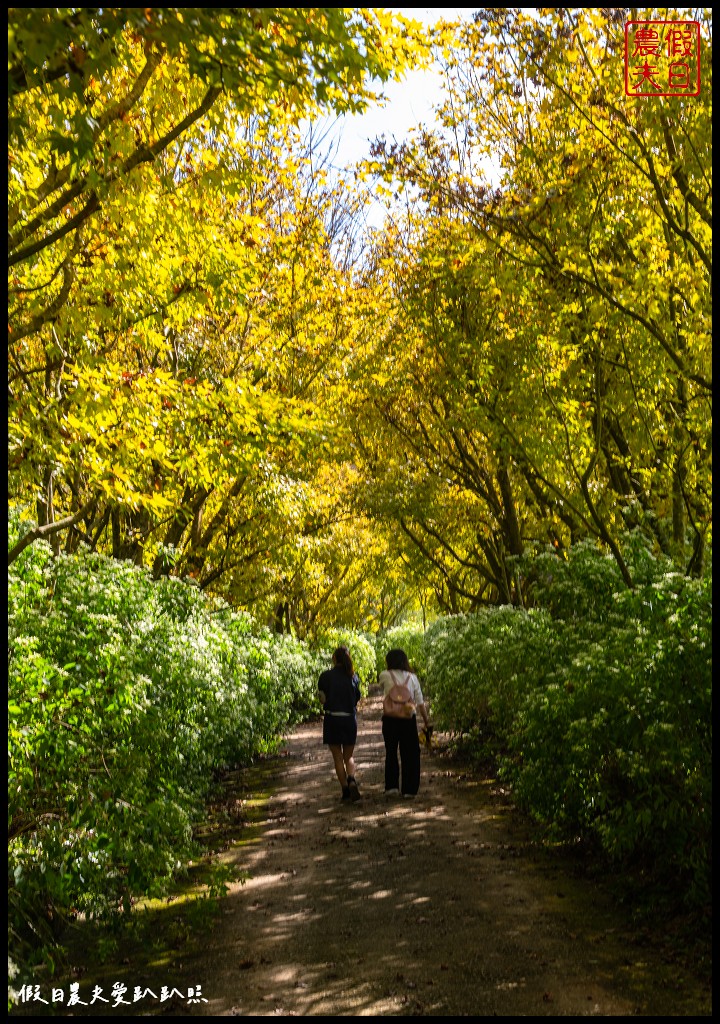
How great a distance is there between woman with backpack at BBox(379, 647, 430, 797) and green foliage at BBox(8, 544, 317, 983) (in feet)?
8.70

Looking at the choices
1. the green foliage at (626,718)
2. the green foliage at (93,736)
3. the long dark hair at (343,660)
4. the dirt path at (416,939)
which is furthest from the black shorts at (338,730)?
the green foliage at (626,718)

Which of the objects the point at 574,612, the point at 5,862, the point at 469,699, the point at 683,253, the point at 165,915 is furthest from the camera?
the point at 469,699

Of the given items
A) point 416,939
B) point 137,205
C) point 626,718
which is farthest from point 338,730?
point 137,205

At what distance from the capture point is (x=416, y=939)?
18.0ft

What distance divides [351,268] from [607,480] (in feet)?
20.4

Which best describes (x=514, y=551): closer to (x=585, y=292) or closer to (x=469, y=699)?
(x=469, y=699)

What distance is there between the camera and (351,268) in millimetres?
15062

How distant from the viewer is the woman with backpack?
1041 cm

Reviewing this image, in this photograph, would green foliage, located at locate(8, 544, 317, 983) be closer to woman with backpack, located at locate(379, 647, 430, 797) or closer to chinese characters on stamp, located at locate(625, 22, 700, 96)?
woman with backpack, located at locate(379, 647, 430, 797)

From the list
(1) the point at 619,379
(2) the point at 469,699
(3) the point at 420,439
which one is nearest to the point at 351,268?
(3) the point at 420,439

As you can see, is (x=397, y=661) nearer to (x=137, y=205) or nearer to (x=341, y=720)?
(x=341, y=720)

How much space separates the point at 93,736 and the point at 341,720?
18.3 ft

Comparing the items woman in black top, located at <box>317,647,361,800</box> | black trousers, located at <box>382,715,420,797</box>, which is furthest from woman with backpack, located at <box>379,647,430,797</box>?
woman in black top, located at <box>317,647,361,800</box>

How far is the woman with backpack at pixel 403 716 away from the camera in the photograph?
34.2 feet
